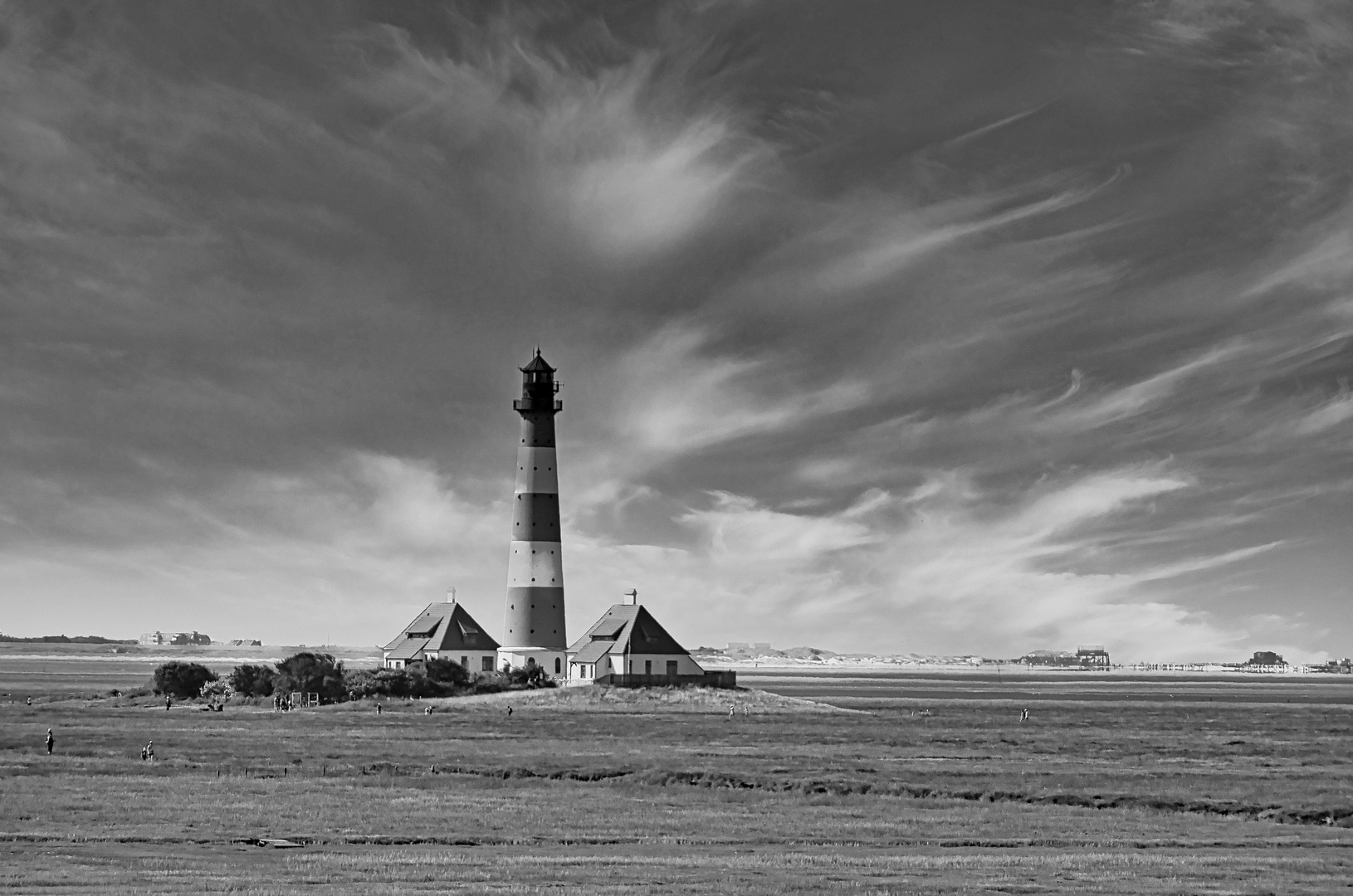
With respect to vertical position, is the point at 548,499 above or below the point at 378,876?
above

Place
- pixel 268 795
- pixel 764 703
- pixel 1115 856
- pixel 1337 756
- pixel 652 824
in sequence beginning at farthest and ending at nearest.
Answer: pixel 764 703, pixel 1337 756, pixel 268 795, pixel 652 824, pixel 1115 856

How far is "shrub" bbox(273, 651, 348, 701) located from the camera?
95.6m

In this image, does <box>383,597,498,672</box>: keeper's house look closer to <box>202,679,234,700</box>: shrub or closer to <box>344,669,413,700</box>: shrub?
<box>344,669,413,700</box>: shrub

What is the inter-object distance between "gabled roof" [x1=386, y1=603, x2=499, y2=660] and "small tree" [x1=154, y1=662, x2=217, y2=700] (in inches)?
554

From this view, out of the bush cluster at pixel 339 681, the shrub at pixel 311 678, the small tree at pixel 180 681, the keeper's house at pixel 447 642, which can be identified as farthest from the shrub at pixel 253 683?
the keeper's house at pixel 447 642

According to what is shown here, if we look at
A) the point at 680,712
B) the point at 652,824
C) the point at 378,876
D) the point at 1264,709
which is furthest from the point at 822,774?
the point at 1264,709

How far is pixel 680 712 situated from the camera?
289ft

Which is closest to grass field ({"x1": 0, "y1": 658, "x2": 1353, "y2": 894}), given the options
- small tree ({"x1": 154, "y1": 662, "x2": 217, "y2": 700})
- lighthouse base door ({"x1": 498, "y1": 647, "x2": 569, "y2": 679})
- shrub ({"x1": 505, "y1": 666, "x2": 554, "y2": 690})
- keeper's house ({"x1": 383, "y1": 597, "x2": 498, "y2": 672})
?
shrub ({"x1": 505, "y1": 666, "x2": 554, "y2": 690})

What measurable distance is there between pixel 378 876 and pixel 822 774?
77.9 ft

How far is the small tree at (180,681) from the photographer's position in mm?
99500

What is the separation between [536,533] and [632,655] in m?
10.9

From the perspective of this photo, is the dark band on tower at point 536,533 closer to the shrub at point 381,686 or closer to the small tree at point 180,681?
the shrub at point 381,686

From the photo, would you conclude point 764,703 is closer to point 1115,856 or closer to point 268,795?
point 268,795

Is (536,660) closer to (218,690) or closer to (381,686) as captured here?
(381,686)
